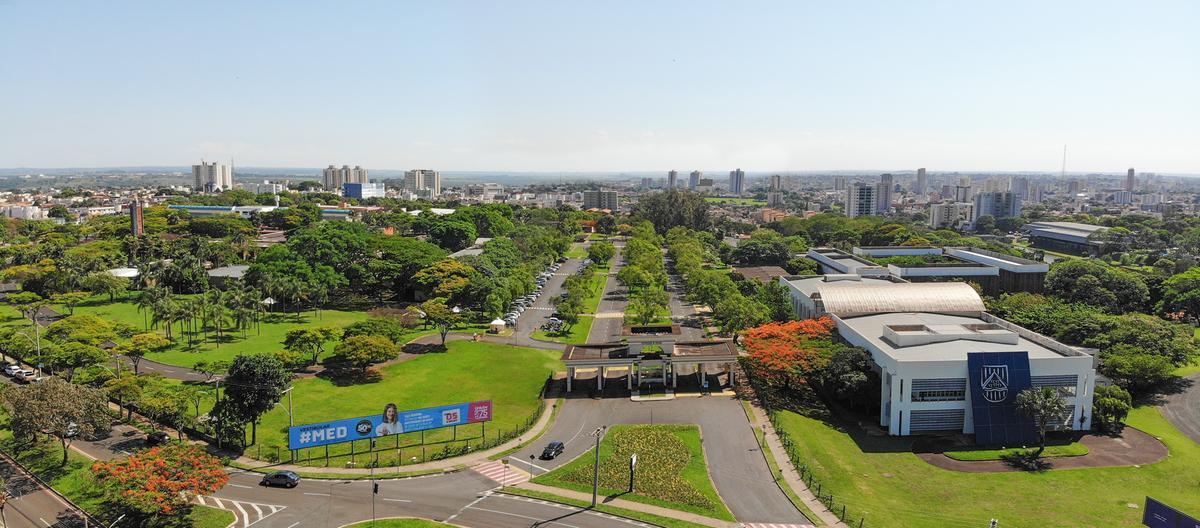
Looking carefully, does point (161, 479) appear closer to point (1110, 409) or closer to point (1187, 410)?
point (1110, 409)

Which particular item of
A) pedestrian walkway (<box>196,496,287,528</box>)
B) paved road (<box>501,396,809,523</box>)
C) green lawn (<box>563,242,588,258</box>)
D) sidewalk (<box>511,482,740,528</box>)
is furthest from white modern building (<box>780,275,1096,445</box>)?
green lawn (<box>563,242,588,258</box>)

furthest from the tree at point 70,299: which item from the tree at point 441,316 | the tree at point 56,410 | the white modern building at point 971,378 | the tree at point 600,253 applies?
the white modern building at point 971,378

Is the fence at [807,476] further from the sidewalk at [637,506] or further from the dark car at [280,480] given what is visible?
the dark car at [280,480]

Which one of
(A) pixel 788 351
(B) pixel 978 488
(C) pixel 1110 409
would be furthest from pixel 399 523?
(C) pixel 1110 409

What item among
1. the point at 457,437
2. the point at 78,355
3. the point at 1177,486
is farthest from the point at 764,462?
the point at 78,355

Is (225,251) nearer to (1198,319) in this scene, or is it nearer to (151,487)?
(151,487)

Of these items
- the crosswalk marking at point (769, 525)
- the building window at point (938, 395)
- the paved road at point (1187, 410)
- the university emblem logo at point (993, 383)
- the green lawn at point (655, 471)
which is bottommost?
the crosswalk marking at point (769, 525)

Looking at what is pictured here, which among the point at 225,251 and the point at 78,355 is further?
the point at 225,251
